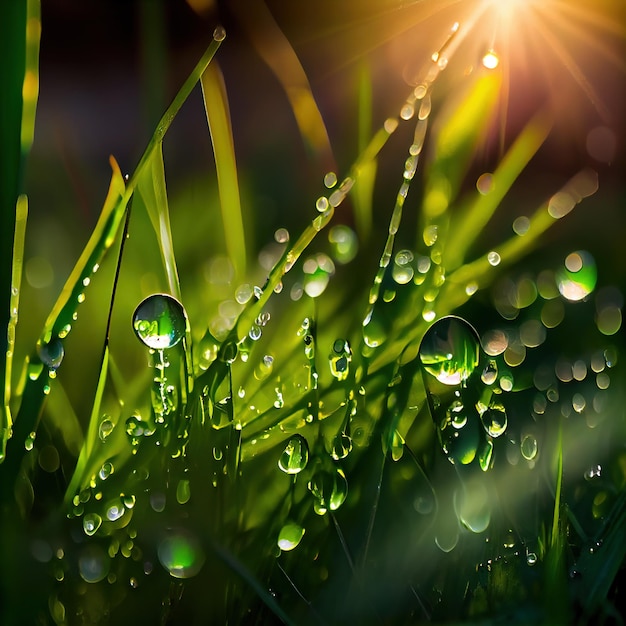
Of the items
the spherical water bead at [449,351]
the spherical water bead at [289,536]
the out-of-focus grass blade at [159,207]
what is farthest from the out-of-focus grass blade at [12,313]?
the spherical water bead at [449,351]

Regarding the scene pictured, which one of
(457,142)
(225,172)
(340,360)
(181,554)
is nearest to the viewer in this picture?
(181,554)

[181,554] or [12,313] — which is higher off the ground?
[12,313]

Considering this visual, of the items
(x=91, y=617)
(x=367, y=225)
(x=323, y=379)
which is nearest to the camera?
(x=91, y=617)

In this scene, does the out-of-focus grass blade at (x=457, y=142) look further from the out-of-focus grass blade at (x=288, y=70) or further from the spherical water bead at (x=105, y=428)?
the spherical water bead at (x=105, y=428)

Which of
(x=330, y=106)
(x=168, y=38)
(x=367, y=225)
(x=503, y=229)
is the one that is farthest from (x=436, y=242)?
(x=168, y=38)

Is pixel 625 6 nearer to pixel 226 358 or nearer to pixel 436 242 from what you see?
pixel 436 242

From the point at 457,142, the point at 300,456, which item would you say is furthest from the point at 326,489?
the point at 457,142

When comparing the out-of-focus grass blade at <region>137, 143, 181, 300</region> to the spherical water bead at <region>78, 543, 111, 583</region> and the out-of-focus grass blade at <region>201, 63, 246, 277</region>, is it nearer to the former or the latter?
the out-of-focus grass blade at <region>201, 63, 246, 277</region>

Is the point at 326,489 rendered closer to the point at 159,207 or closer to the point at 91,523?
the point at 91,523
